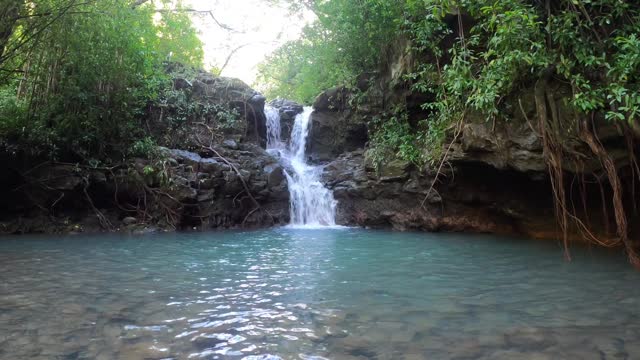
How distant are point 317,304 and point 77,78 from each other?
402 inches

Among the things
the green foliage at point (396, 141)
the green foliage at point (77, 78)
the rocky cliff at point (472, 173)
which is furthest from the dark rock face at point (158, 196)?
the green foliage at point (396, 141)

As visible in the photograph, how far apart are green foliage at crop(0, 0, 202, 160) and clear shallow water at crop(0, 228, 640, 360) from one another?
444cm

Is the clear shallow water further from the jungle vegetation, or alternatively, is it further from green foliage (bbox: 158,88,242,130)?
green foliage (bbox: 158,88,242,130)

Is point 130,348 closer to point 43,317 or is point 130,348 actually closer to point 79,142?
point 43,317

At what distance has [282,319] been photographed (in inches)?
162

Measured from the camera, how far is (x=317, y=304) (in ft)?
15.2

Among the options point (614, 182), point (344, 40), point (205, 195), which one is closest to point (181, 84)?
point (205, 195)

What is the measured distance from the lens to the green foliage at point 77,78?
10461 mm

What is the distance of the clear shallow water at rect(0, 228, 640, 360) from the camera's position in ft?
11.1

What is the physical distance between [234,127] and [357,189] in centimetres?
511

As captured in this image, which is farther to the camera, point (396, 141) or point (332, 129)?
point (332, 129)

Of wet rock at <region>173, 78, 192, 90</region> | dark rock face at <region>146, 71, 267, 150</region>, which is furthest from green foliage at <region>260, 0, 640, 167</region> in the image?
wet rock at <region>173, 78, 192, 90</region>

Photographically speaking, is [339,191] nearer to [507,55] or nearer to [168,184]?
[168,184]

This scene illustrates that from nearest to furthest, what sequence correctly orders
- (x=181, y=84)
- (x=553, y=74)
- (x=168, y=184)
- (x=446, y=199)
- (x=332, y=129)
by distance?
(x=553, y=74) → (x=446, y=199) → (x=168, y=184) → (x=181, y=84) → (x=332, y=129)
